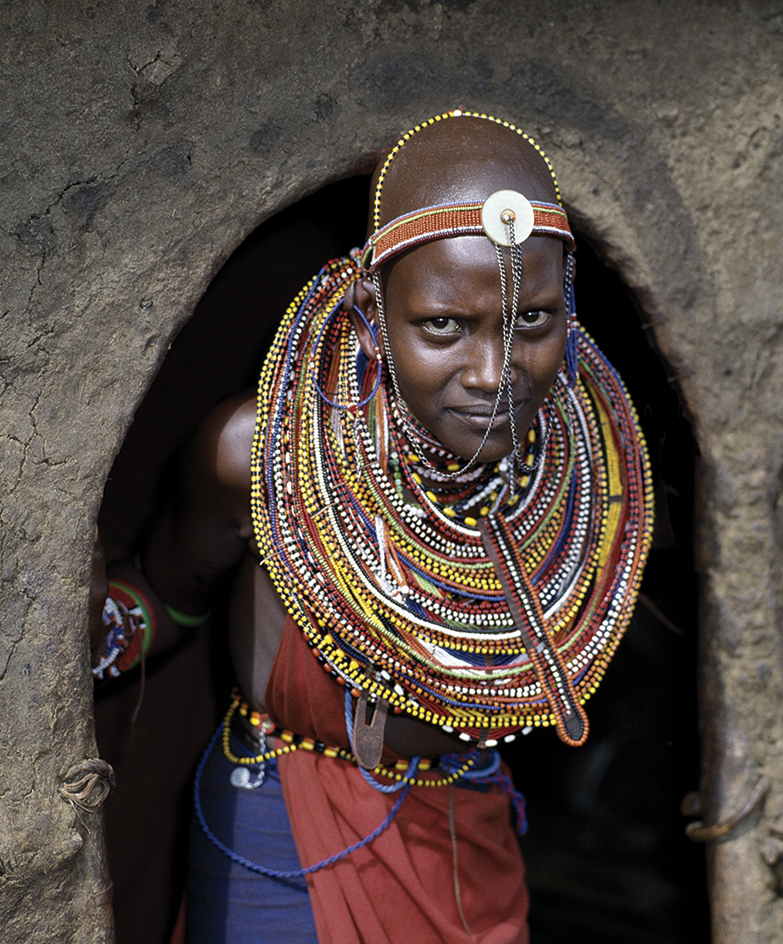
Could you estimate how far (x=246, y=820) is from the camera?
74.8 inches

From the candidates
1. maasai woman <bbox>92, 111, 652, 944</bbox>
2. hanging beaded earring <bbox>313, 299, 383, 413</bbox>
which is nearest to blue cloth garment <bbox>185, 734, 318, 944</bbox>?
maasai woman <bbox>92, 111, 652, 944</bbox>

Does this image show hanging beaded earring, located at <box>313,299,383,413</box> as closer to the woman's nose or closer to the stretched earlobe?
the stretched earlobe

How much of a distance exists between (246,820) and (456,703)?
47 cm

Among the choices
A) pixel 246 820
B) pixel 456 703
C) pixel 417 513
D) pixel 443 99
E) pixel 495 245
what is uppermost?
pixel 443 99

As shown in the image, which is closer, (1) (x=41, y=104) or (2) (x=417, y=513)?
(1) (x=41, y=104)

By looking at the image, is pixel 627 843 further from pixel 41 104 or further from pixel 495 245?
pixel 41 104

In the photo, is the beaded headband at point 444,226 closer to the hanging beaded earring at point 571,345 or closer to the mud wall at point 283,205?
the hanging beaded earring at point 571,345

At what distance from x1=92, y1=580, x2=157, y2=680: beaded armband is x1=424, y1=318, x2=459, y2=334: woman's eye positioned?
0.73 m

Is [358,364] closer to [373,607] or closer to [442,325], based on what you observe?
[442,325]

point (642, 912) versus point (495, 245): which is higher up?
point (495, 245)

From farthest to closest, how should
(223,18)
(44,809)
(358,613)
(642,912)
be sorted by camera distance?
(642,912) < (358,613) < (223,18) < (44,809)

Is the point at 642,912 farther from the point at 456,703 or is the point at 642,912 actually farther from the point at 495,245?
the point at 495,245

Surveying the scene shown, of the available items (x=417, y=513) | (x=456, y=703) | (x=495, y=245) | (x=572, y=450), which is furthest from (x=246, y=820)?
(x=495, y=245)

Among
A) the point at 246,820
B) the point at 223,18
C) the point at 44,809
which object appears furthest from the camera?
the point at 246,820
